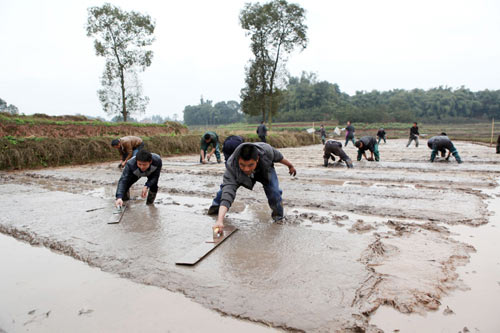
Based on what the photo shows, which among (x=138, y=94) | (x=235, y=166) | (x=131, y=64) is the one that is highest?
(x=131, y=64)

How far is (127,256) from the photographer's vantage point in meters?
2.96

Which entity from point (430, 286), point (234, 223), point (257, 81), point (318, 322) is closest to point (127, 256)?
point (234, 223)

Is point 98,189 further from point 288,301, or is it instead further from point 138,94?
point 138,94

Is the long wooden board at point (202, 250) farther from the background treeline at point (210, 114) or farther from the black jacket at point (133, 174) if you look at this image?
the background treeline at point (210, 114)

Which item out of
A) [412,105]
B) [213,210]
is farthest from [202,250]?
[412,105]

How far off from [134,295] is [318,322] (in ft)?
4.24

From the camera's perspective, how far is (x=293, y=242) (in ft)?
10.5

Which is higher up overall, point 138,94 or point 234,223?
point 138,94

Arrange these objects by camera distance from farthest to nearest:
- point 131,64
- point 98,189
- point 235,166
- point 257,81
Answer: point 257,81 < point 131,64 < point 98,189 < point 235,166

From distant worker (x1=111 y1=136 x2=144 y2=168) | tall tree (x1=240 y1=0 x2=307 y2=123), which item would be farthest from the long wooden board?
tall tree (x1=240 y1=0 x2=307 y2=123)

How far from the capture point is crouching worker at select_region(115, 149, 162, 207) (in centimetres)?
439

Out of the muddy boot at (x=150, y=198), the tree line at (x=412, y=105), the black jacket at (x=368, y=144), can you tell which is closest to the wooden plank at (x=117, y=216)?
the muddy boot at (x=150, y=198)

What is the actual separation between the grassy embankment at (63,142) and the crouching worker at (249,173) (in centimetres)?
1011

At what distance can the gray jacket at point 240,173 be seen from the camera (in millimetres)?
3348
